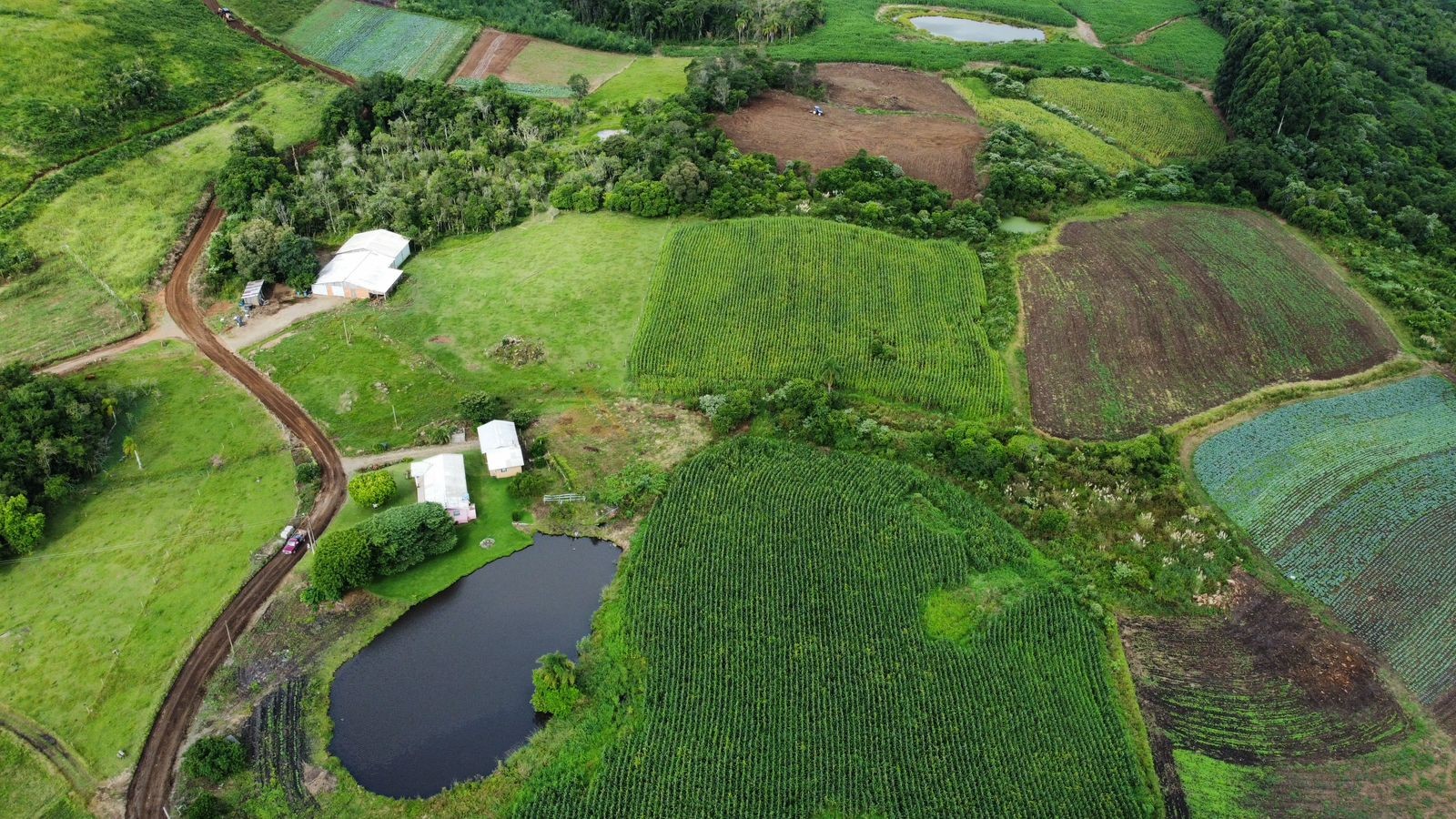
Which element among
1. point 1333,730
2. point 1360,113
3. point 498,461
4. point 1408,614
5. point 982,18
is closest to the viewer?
point 1333,730

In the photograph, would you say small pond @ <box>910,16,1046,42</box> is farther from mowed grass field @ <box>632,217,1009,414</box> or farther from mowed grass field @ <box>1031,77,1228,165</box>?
mowed grass field @ <box>632,217,1009,414</box>

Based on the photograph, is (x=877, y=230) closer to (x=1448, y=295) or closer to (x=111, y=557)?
(x=1448, y=295)

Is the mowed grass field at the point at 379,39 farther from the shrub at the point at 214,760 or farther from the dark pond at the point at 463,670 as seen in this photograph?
the shrub at the point at 214,760

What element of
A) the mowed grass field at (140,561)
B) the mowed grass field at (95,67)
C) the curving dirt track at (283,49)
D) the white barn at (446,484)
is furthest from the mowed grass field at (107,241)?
the white barn at (446,484)

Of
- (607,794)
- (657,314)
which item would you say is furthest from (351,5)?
(607,794)

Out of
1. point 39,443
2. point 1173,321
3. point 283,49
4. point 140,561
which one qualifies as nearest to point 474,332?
point 140,561

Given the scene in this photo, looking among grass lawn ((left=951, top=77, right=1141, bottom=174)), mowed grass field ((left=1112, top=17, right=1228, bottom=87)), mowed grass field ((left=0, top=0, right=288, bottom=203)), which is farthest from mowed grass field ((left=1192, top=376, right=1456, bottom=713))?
mowed grass field ((left=0, top=0, right=288, bottom=203))
